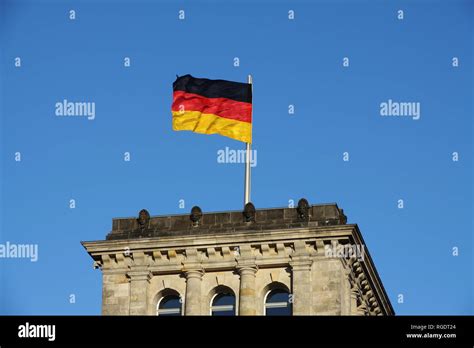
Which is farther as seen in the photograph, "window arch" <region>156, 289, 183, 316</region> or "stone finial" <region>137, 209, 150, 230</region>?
"stone finial" <region>137, 209, 150, 230</region>

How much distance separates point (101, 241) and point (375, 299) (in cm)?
1377

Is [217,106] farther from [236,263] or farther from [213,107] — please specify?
[236,263]

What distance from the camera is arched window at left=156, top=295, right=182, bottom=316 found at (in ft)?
237

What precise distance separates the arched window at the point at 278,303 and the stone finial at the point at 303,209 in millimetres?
3404

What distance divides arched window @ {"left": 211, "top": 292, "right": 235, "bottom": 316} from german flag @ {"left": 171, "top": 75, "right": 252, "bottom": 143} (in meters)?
8.32

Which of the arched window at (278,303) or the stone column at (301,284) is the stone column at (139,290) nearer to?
the arched window at (278,303)

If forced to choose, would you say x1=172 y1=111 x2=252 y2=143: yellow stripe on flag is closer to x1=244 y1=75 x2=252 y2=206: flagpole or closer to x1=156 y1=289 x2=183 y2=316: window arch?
x1=244 y1=75 x2=252 y2=206: flagpole

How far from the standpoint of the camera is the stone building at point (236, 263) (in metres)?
70.4

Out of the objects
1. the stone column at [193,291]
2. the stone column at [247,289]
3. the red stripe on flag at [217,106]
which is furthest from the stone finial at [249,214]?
the red stripe on flag at [217,106]

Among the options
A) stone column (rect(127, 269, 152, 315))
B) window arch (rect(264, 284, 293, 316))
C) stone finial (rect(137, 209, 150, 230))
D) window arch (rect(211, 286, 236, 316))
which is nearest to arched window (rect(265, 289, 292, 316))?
window arch (rect(264, 284, 293, 316))
